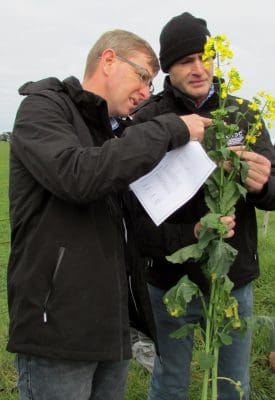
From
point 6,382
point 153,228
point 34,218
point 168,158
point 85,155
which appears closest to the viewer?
point 85,155

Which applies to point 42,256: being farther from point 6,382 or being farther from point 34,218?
point 6,382

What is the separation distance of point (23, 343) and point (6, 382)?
7.18 feet

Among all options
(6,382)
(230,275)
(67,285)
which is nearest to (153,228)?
(230,275)

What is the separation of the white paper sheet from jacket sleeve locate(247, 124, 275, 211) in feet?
1.86

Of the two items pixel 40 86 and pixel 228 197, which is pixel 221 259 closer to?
pixel 228 197

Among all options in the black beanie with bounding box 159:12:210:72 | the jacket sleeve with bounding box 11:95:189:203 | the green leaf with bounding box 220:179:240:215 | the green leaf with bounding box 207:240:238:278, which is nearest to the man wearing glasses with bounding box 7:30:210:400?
the jacket sleeve with bounding box 11:95:189:203

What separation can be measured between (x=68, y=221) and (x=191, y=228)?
0.85 metres

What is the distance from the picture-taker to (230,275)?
8.93ft

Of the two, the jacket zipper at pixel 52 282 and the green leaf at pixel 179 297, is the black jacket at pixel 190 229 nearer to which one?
the green leaf at pixel 179 297

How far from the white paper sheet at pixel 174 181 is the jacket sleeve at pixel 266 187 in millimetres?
568

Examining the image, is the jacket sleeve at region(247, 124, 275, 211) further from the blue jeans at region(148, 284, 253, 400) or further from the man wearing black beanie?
the blue jeans at region(148, 284, 253, 400)

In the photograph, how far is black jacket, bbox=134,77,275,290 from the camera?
2.66 m

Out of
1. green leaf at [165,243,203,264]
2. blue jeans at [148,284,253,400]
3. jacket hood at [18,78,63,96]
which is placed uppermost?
jacket hood at [18,78,63,96]

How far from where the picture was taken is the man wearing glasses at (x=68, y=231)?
1881mm
